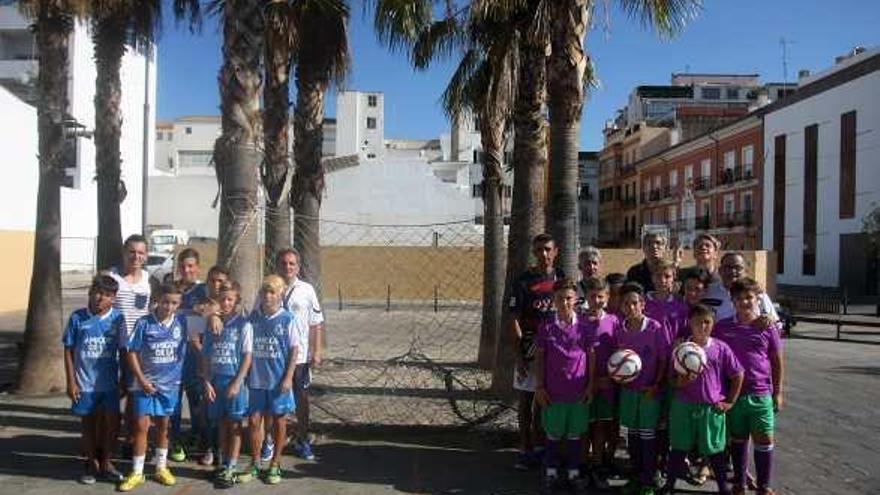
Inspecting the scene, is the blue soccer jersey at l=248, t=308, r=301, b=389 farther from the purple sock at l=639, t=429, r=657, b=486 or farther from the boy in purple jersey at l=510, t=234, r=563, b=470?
the purple sock at l=639, t=429, r=657, b=486

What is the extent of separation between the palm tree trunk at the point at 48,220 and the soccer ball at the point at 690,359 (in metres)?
6.80

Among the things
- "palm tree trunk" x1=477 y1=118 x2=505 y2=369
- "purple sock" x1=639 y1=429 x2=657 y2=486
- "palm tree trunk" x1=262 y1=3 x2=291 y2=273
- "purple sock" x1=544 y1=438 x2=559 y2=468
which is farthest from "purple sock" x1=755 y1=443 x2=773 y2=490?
"palm tree trunk" x1=477 y1=118 x2=505 y2=369

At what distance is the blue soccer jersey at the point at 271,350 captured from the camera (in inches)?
235

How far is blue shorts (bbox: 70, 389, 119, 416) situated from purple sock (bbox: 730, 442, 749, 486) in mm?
4511

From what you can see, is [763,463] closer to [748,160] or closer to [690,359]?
[690,359]

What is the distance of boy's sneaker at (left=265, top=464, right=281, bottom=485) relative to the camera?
5.87m

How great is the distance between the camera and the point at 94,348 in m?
5.92

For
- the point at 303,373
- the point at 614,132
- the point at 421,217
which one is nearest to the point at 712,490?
the point at 303,373

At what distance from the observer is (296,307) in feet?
21.2

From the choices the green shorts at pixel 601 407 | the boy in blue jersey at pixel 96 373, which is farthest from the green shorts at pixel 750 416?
the boy in blue jersey at pixel 96 373

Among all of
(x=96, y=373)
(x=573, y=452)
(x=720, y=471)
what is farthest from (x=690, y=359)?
(x=96, y=373)

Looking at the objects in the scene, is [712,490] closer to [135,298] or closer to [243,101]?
[135,298]

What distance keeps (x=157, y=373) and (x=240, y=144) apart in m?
2.37

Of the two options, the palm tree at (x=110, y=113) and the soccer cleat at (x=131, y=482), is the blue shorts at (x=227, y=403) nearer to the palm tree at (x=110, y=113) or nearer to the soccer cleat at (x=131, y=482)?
the soccer cleat at (x=131, y=482)
